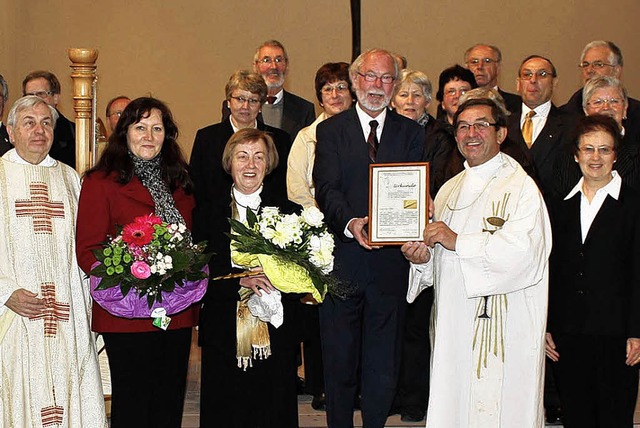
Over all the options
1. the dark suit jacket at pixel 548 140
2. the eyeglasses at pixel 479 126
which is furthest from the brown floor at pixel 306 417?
the eyeglasses at pixel 479 126

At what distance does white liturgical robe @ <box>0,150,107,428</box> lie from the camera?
5.45 metres

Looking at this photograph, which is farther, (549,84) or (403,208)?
(549,84)

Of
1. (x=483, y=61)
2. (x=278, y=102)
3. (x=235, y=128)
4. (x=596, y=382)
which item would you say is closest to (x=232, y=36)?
(x=278, y=102)

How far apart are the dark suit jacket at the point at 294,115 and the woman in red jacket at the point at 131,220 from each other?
171 centimetres

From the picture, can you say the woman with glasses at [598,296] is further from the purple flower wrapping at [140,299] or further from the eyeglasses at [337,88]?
the purple flower wrapping at [140,299]

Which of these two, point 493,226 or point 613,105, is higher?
point 613,105

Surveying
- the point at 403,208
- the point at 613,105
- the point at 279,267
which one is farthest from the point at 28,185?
the point at 613,105

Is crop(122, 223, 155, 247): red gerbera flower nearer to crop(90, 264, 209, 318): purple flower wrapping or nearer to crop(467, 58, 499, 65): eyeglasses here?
crop(90, 264, 209, 318): purple flower wrapping

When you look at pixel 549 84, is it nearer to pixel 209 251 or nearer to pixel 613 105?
pixel 613 105

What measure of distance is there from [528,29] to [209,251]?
6.36 metres

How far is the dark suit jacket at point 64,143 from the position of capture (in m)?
6.91

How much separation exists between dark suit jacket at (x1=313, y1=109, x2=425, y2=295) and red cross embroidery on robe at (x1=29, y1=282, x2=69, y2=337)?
141 cm

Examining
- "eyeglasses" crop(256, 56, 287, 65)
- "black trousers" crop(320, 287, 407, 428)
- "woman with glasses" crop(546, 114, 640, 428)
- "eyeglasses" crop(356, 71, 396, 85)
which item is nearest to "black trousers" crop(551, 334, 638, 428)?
"woman with glasses" crop(546, 114, 640, 428)

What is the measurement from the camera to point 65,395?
5570 millimetres
